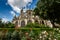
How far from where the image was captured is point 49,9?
3186cm

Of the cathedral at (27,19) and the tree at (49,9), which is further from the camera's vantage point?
the cathedral at (27,19)

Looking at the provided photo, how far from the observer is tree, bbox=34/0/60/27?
31172 mm

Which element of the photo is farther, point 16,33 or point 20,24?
point 20,24

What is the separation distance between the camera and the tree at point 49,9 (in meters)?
31.2

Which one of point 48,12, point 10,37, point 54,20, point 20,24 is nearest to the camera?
point 10,37

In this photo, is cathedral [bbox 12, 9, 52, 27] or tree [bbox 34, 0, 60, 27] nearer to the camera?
tree [bbox 34, 0, 60, 27]

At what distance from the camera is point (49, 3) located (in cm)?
3148

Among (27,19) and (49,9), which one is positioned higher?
(27,19)

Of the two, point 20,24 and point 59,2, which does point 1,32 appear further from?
point 20,24

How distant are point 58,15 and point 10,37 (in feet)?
63.3

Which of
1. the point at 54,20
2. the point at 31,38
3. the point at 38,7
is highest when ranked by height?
the point at 38,7

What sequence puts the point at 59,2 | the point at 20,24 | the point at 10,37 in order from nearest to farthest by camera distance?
the point at 10,37, the point at 59,2, the point at 20,24

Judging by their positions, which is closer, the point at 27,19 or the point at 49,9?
the point at 49,9

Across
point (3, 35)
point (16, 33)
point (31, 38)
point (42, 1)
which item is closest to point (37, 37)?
point (31, 38)
